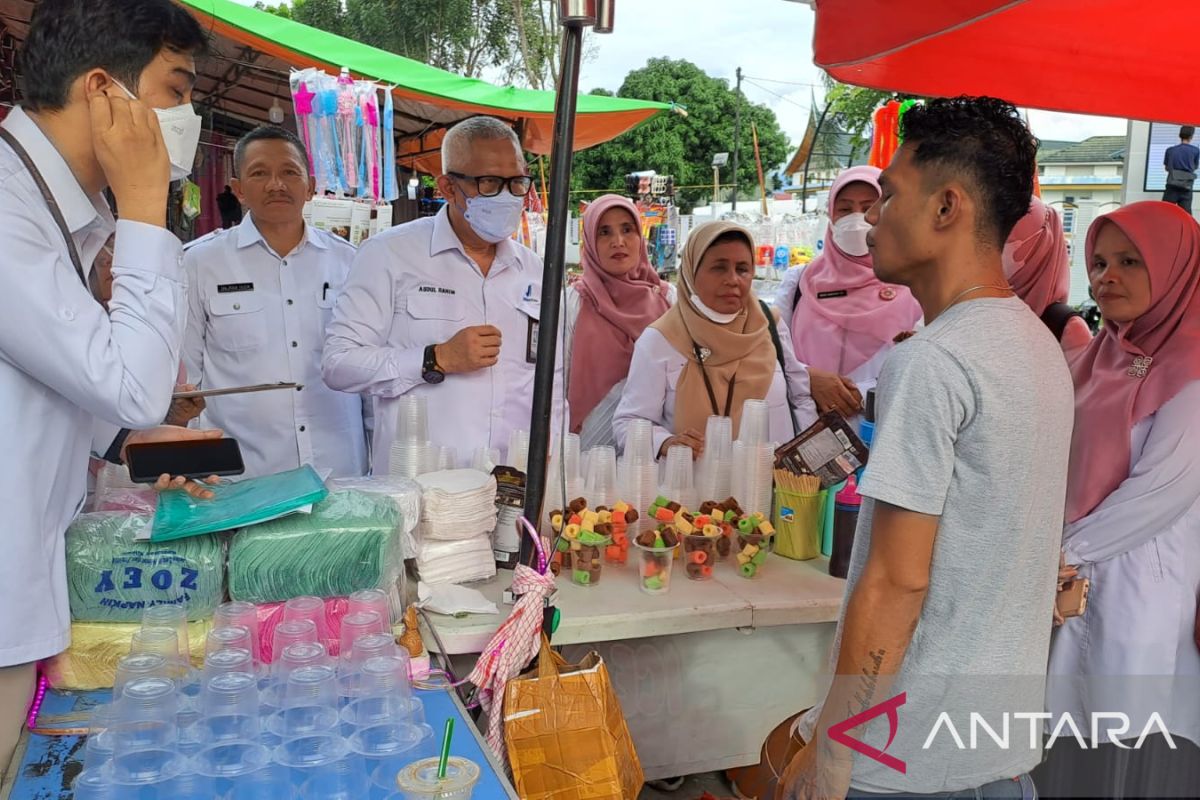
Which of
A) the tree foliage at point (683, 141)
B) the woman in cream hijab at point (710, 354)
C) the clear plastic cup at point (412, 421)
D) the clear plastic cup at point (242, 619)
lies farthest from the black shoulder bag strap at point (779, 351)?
the tree foliage at point (683, 141)

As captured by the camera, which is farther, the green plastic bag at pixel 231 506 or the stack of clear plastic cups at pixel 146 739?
the green plastic bag at pixel 231 506

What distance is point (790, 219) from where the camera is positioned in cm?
1438

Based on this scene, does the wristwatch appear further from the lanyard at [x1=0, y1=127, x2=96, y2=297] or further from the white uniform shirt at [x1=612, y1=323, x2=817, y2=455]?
the lanyard at [x1=0, y1=127, x2=96, y2=297]

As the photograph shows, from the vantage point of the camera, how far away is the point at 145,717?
1167 mm

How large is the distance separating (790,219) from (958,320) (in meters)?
13.7

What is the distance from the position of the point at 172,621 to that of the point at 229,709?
0.80 feet

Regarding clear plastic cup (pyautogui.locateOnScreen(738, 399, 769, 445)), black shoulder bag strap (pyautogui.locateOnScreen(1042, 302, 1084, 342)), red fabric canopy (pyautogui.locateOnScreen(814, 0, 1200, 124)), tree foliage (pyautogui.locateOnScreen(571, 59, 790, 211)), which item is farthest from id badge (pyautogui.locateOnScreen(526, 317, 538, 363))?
tree foliage (pyautogui.locateOnScreen(571, 59, 790, 211))

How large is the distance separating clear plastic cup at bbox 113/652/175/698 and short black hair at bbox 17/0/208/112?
2.67 feet

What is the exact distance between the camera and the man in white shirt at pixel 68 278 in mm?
1138

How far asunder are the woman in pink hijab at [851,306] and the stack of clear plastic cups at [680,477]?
3.66ft

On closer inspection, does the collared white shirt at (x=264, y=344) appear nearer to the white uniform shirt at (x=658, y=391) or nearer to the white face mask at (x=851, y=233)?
the white uniform shirt at (x=658, y=391)

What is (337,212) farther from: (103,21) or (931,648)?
(931,648)

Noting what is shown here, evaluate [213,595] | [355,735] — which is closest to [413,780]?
[355,735]

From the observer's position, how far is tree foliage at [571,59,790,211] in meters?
28.2
